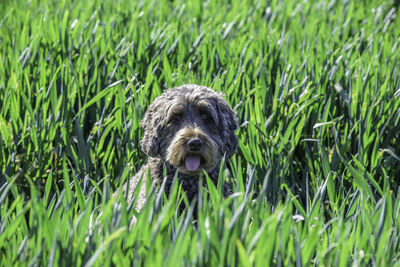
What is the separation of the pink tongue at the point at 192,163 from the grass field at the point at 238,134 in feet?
0.88

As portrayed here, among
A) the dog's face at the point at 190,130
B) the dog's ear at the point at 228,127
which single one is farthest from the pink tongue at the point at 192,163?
the dog's ear at the point at 228,127

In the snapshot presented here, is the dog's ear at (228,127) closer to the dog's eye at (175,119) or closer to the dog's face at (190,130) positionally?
the dog's face at (190,130)

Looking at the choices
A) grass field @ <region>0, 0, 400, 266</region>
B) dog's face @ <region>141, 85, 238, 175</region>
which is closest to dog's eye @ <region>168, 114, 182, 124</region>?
dog's face @ <region>141, 85, 238, 175</region>

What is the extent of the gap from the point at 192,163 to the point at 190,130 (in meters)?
0.18

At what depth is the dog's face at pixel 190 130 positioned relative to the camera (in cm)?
305

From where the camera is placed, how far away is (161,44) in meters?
4.78

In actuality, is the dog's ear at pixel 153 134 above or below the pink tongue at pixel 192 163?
above

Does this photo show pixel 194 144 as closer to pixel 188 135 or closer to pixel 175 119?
pixel 188 135

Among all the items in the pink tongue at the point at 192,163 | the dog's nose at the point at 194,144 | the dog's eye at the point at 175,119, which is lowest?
the pink tongue at the point at 192,163

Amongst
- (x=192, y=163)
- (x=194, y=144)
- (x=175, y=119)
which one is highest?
(x=175, y=119)

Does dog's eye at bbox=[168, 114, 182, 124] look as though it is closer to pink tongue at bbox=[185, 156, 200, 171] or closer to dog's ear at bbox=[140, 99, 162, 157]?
dog's ear at bbox=[140, 99, 162, 157]

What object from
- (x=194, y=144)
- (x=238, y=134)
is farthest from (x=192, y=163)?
(x=238, y=134)

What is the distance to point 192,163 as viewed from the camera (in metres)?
3.07

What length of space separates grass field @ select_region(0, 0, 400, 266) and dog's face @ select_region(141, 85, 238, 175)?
0.18 meters
